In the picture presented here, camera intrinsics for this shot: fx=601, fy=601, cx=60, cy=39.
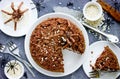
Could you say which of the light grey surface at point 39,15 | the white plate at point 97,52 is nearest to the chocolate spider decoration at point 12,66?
the light grey surface at point 39,15

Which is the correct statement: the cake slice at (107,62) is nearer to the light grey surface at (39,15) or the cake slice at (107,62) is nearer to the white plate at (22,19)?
the light grey surface at (39,15)

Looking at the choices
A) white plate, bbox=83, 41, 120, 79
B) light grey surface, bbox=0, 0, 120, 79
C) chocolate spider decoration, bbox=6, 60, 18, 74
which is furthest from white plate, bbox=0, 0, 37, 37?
white plate, bbox=83, 41, 120, 79

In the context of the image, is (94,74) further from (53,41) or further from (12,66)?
(12,66)

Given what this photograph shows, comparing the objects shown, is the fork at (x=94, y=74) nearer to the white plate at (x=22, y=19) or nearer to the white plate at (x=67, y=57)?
the white plate at (x=67, y=57)

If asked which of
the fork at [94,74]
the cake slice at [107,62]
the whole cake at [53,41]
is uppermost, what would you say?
the whole cake at [53,41]

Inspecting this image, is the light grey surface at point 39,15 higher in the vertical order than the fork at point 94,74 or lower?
higher

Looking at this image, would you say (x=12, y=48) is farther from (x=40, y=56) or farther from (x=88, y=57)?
(x=88, y=57)

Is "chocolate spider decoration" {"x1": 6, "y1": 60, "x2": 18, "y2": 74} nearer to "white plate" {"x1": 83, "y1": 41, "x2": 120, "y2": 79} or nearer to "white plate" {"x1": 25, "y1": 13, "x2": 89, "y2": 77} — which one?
"white plate" {"x1": 25, "y1": 13, "x2": 89, "y2": 77}

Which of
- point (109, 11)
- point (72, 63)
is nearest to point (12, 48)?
point (72, 63)
